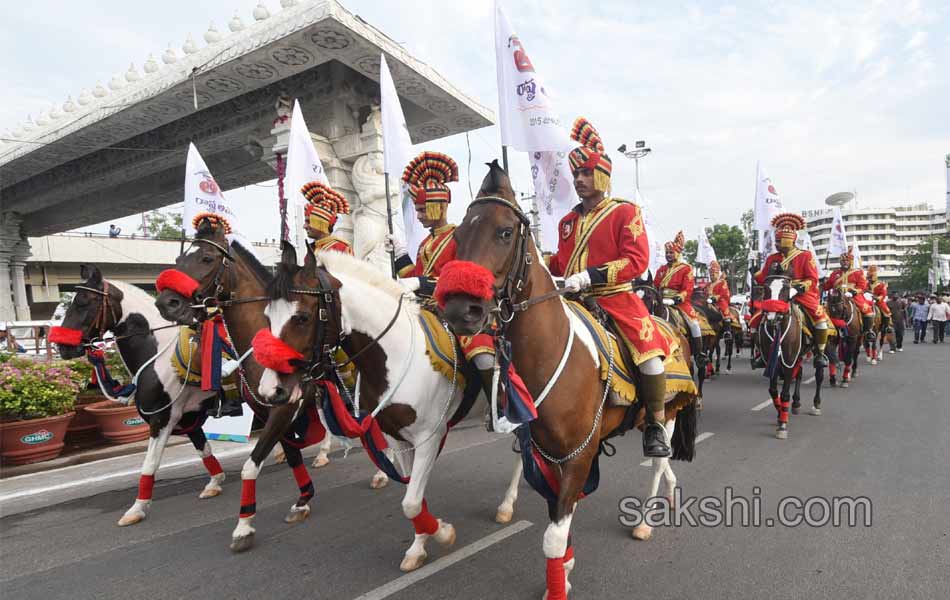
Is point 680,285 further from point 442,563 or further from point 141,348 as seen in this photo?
point 141,348

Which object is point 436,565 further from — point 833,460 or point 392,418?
point 833,460

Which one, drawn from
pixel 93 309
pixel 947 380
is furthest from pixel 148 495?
pixel 947 380

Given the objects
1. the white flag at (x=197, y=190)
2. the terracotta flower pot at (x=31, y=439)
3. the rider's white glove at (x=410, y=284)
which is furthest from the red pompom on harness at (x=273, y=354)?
the terracotta flower pot at (x=31, y=439)

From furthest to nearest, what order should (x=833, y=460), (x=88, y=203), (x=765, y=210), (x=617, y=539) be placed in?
(x=88, y=203) < (x=765, y=210) < (x=833, y=460) < (x=617, y=539)

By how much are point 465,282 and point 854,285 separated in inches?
543

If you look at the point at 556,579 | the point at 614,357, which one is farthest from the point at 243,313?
the point at 556,579

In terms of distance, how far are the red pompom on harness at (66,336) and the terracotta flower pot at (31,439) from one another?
2781 millimetres

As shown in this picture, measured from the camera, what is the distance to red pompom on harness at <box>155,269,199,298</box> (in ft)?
13.0

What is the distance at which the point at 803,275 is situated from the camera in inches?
298

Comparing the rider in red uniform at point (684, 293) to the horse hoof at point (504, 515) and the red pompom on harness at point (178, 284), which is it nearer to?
the horse hoof at point (504, 515)

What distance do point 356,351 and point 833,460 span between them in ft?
17.6

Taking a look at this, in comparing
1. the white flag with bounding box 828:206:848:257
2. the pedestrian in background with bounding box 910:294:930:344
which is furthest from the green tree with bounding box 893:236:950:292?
the white flag with bounding box 828:206:848:257

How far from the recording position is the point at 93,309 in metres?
4.53

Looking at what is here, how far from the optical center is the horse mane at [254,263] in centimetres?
414
